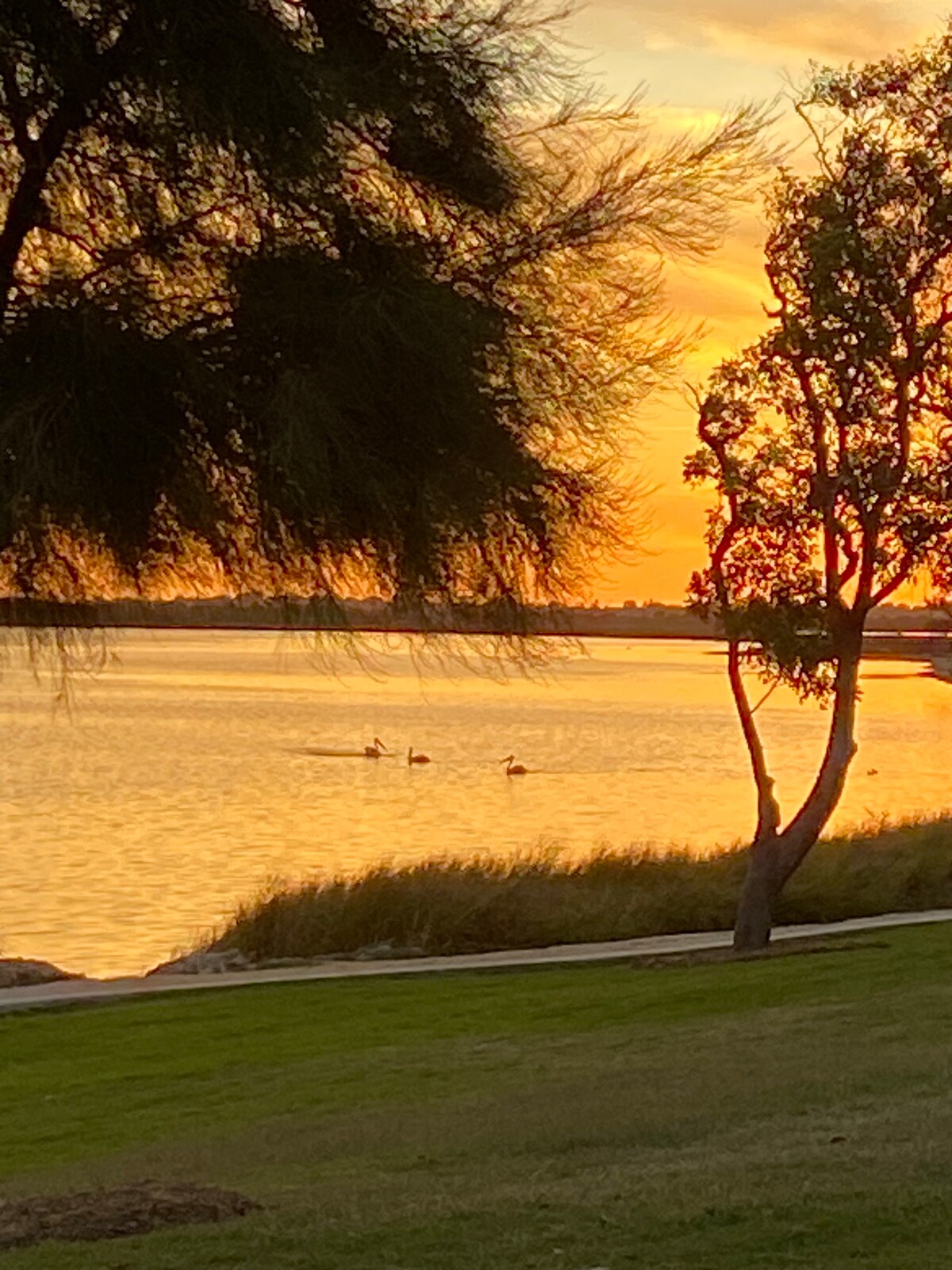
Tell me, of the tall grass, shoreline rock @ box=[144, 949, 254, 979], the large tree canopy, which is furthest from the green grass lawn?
the tall grass

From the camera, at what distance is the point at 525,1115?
11.7m

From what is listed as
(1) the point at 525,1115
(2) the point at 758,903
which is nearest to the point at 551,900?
(2) the point at 758,903

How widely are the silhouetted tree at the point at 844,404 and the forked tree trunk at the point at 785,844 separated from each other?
0.76 meters

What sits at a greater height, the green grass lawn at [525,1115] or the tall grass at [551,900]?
the green grass lawn at [525,1115]

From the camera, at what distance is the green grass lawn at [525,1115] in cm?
701

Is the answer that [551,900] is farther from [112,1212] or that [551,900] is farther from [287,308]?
[287,308]

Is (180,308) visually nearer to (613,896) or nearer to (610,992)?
(610,992)

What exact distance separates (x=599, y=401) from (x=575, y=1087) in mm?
6933

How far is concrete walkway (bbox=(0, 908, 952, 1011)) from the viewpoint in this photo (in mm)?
20844

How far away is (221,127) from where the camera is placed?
620 cm

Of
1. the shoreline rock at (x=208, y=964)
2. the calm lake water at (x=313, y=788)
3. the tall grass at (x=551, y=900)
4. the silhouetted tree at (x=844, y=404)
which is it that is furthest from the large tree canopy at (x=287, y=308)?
the tall grass at (x=551, y=900)

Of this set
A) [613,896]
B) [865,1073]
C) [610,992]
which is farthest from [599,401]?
[613,896]

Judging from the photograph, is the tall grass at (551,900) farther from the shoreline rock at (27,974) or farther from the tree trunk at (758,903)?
the tree trunk at (758,903)

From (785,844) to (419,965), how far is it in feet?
13.2
